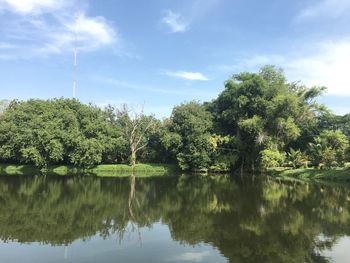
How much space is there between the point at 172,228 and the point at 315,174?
3207cm

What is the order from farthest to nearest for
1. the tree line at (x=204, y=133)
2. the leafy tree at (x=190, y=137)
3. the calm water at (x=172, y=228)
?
the leafy tree at (x=190, y=137) → the tree line at (x=204, y=133) → the calm water at (x=172, y=228)

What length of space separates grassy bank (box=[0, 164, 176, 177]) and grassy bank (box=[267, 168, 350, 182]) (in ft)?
51.6

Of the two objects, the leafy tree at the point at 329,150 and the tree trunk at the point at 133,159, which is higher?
the leafy tree at the point at 329,150

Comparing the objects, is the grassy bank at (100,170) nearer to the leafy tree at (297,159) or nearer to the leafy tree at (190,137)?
the leafy tree at (190,137)

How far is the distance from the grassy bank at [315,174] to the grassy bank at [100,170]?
619 inches

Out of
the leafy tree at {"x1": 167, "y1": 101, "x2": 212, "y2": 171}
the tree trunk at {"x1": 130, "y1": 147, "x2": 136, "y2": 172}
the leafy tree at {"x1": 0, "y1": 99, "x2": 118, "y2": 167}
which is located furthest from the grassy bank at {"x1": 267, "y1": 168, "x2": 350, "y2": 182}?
the leafy tree at {"x1": 0, "y1": 99, "x2": 118, "y2": 167}

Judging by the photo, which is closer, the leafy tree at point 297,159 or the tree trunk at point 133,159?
the leafy tree at point 297,159

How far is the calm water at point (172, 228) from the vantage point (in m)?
12.1

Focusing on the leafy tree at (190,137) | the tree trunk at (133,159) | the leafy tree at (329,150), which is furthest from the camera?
the tree trunk at (133,159)

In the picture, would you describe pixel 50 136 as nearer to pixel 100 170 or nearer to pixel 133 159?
pixel 100 170

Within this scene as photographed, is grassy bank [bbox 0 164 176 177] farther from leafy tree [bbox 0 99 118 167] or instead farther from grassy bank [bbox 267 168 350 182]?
grassy bank [bbox 267 168 350 182]

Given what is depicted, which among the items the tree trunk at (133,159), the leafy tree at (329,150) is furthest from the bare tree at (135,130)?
the leafy tree at (329,150)

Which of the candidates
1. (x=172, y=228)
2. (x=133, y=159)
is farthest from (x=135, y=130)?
(x=172, y=228)

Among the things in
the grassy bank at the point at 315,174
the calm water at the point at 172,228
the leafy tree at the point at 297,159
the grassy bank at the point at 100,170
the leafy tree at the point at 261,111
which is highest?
the leafy tree at the point at 261,111
